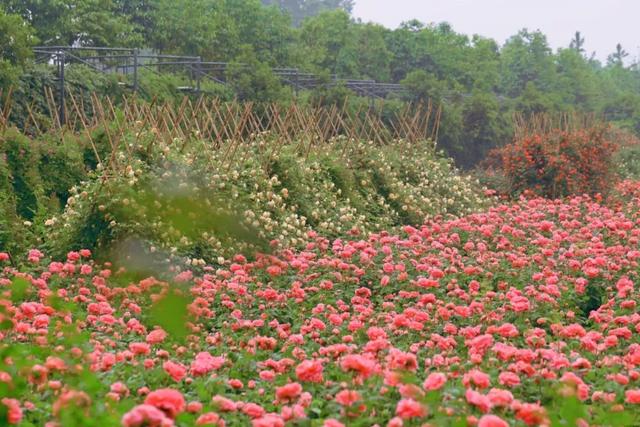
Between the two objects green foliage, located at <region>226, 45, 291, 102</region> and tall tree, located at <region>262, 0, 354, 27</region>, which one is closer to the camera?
green foliage, located at <region>226, 45, 291, 102</region>

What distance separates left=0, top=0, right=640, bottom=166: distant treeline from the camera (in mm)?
22562

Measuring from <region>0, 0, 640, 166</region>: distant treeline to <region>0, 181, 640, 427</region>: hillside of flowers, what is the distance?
9245 mm

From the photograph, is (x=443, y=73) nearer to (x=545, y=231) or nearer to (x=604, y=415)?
(x=545, y=231)

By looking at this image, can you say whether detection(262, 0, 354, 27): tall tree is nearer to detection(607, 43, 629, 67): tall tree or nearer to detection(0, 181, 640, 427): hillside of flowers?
detection(607, 43, 629, 67): tall tree

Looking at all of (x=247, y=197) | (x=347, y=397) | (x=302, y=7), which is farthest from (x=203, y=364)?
(x=302, y=7)

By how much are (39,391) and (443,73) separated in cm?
3616

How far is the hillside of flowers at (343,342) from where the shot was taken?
9.89 ft

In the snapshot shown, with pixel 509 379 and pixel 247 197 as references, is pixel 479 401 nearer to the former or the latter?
pixel 509 379

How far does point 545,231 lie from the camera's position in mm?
9523

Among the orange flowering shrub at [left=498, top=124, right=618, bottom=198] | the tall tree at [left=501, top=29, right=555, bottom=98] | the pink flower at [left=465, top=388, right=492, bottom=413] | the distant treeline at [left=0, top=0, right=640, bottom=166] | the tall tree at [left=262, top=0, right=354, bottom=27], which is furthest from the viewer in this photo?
the tall tree at [left=262, top=0, right=354, bottom=27]

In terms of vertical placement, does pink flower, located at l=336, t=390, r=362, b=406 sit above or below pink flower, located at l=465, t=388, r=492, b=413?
below

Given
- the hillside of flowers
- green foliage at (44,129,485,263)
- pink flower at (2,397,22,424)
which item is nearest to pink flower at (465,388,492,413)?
the hillside of flowers

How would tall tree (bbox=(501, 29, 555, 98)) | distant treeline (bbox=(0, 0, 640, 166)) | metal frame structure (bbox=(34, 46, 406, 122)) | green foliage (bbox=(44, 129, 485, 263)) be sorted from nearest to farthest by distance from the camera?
green foliage (bbox=(44, 129, 485, 263)) → metal frame structure (bbox=(34, 46, 406, 122)) → distant treeline (bbox=(0, 0, 640, 166)) → tall tree (bbox=(501, 29, 555, 98))

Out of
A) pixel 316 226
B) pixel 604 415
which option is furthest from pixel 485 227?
pixel 604 415
